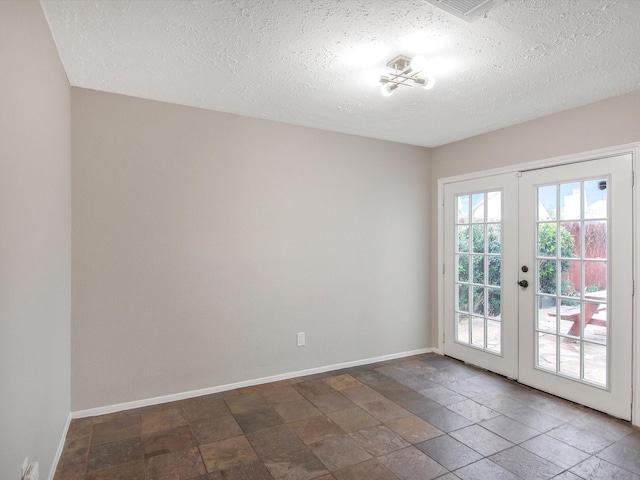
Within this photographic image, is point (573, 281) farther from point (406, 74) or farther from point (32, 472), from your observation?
point (32, 472)

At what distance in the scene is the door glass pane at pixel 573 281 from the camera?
295 cm

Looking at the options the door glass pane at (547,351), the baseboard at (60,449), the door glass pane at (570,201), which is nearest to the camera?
the baseboard at (60,449)

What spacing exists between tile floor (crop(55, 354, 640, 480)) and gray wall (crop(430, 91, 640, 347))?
160 cm

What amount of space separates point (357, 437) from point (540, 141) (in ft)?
9.60

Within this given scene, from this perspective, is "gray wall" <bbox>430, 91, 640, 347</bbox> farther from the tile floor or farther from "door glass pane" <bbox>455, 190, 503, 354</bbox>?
the tile floor

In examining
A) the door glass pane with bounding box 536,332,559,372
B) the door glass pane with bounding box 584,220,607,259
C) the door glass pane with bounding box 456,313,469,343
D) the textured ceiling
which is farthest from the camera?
the door glass pane with bounding box 456,313,469,343

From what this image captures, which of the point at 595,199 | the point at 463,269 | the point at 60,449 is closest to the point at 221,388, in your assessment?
the point at 60,449

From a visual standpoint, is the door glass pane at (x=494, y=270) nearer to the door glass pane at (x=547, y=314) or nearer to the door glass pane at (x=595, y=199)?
the door glass pane at (x=547, y=314)

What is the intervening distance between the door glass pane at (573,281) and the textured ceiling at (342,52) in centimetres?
80

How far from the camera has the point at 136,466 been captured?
2186 mm

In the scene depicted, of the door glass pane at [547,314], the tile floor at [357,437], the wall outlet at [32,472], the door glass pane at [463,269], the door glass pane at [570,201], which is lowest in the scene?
the tile floor at [357,437]

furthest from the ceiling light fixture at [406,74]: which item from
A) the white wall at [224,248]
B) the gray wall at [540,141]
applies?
the gray wall at [540,141]

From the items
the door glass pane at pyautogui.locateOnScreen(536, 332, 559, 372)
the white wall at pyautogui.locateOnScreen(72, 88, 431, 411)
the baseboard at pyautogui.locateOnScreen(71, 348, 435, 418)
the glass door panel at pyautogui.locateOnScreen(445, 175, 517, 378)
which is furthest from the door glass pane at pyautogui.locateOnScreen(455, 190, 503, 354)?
the baseboard at pyautogui.locateOnScreen(71, 348, 435, 418)

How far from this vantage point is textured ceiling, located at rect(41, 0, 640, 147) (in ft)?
5.97
